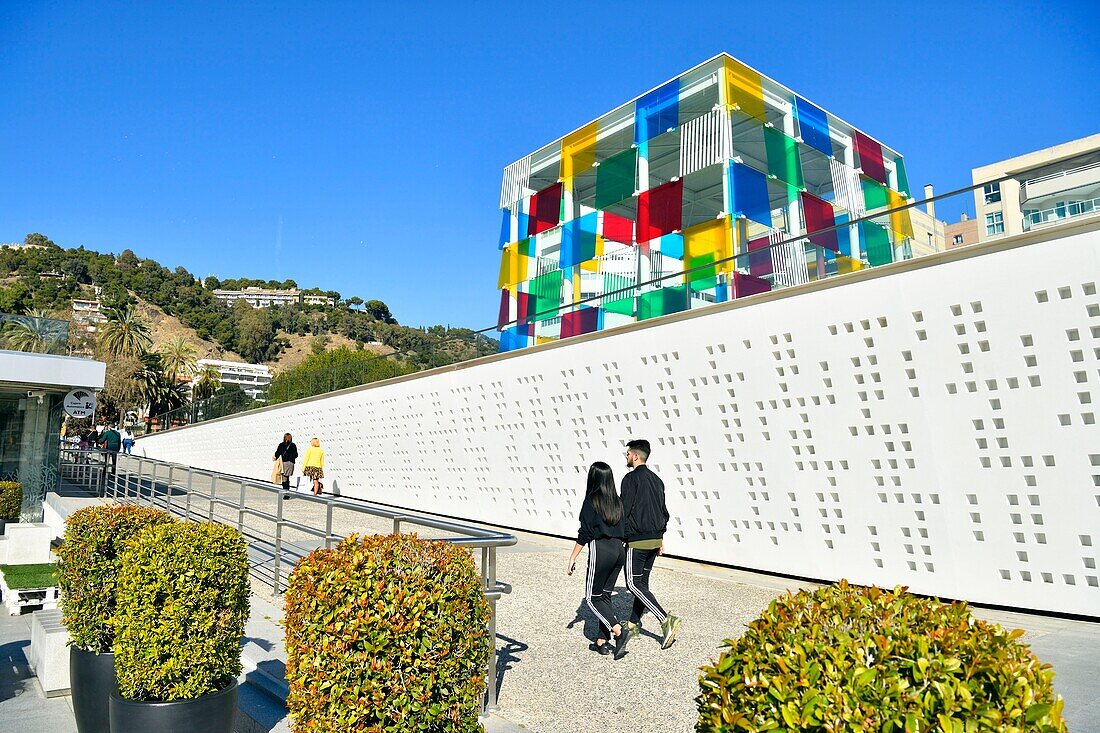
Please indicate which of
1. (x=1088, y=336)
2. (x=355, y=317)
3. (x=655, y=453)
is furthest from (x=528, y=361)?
(x=355, y=317)

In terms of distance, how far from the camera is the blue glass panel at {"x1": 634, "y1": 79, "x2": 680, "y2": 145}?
18.5 m

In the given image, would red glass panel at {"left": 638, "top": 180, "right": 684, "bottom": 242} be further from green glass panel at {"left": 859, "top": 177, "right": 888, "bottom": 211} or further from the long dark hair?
the long dark hair

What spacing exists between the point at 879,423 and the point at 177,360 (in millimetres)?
50449

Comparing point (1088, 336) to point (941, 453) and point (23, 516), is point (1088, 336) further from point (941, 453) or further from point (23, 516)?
point (23, 516)

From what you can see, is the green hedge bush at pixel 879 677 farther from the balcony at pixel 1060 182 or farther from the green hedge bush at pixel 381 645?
the balcony at pixel 1060 182

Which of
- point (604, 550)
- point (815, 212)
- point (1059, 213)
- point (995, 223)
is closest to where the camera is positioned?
point (604, 550)

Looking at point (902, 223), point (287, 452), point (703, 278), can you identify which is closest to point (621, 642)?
point (703, 278)

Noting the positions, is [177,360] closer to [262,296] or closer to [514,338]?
[514,338]

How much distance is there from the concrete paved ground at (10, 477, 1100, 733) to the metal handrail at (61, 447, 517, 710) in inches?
14.0

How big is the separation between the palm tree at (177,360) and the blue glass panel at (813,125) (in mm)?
44528

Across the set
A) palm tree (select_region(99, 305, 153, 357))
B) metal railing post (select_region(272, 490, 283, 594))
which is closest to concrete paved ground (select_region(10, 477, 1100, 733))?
metal railing post (select_region(272, 490, 283, 594))

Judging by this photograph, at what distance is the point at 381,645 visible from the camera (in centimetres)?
301

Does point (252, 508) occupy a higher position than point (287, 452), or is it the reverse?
point (287, 452)

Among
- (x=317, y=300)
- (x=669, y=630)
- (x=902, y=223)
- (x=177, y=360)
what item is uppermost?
(x=317, y=300)
